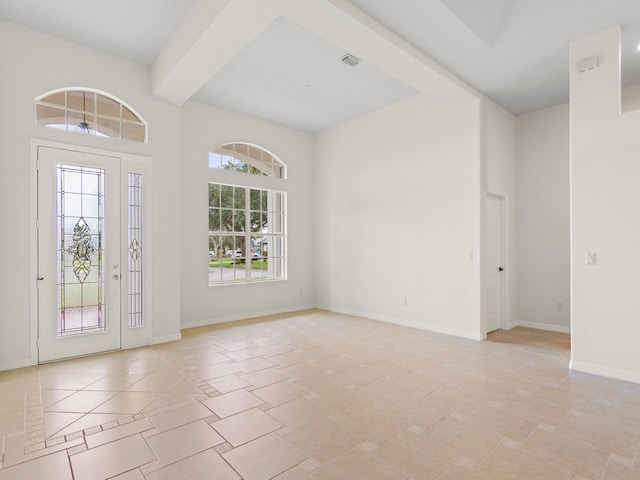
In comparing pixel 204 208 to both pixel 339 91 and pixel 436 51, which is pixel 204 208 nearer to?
pixel 339 91

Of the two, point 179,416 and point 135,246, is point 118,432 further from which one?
point 135,246

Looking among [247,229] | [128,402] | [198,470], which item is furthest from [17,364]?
[247,229]

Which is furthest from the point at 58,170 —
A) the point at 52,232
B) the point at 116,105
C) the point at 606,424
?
the point at 606,424

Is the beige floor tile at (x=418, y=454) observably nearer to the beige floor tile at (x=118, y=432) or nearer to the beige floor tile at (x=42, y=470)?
the beige floor tile at (x=118, y=432)

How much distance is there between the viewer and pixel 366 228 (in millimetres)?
6277

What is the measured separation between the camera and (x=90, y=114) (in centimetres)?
426

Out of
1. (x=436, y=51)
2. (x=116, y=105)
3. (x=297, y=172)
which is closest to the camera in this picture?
(x=436, y=51)

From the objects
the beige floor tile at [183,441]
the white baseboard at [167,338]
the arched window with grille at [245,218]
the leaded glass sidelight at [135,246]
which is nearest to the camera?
the beige floor tile at [183,441]

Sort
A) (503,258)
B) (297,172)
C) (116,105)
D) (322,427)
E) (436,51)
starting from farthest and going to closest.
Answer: (297,172) → (503,258) → (116,105) → (436,51) → (322,427)

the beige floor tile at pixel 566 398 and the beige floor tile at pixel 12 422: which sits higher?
the beige floor tile at pixel 12 422

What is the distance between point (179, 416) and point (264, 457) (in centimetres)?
88

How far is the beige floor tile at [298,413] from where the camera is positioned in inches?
102

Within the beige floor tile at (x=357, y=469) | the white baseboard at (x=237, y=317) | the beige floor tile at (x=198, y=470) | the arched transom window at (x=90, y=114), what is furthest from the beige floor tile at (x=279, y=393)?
the arched transom window at (x=90, y=114)

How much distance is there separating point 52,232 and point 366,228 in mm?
4413
